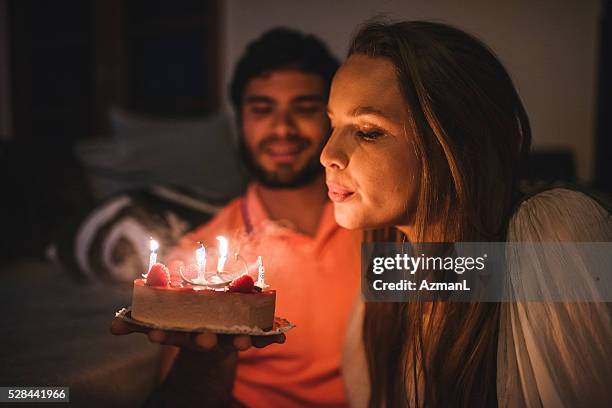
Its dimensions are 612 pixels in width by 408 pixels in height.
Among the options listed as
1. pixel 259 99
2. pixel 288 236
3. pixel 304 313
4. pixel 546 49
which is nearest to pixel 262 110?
pixel 259 99

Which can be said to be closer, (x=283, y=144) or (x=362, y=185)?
(x=362, y=185)

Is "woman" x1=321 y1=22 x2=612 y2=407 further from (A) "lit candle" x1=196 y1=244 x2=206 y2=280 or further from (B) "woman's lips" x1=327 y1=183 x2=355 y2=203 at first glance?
(A) "lit candle" x1=196 y1=244 x2=206 y2=280

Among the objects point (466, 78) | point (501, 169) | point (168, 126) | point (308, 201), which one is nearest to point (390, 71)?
point (466, 78)

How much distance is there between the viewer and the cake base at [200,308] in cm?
103

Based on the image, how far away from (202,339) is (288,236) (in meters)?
0.84

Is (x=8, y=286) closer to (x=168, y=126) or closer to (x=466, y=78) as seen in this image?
(x=168, y=126)

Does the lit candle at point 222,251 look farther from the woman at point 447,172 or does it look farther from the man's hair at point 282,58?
the man's hair at point 282,58

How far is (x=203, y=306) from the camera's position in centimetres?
103

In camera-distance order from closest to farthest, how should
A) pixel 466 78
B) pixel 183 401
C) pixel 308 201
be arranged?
pixel 466 78 < pixel 183 401 < pixel 308 201

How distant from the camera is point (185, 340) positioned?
1.04 m

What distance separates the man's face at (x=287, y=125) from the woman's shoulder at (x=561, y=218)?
790 mm

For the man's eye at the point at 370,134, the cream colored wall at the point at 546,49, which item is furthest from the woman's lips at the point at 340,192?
the cream colored wall at the point at 546,49

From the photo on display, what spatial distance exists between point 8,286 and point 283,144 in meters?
1.26

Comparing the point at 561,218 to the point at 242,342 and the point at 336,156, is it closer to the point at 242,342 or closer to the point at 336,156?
the point at 336,156
